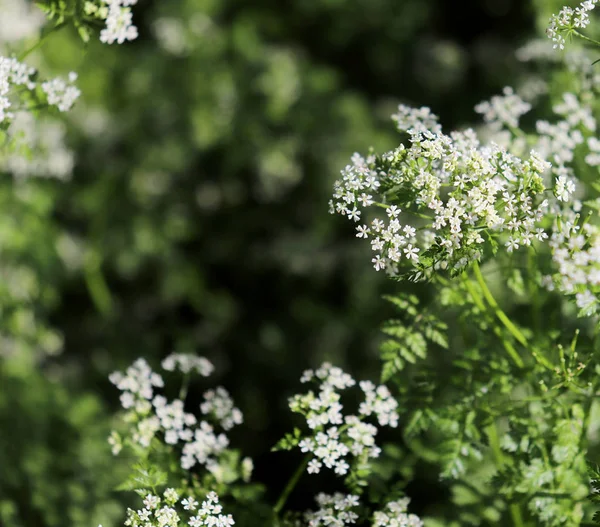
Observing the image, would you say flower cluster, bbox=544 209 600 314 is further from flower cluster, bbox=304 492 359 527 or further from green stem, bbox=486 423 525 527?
flower cluster, bbox=304 492 359 527

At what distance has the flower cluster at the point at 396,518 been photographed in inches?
67.4

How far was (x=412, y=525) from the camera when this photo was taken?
1.71 m

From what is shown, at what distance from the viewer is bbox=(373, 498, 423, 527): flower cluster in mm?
1711

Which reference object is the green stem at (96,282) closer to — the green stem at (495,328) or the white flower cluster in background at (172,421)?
the white flower cluster in background at (172,421)

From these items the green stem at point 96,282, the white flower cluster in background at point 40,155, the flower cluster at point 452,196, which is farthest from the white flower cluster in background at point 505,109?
the green stem at point 96,282

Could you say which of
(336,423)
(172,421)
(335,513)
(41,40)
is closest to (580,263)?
(336,423)

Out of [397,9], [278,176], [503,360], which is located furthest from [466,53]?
[503,360]

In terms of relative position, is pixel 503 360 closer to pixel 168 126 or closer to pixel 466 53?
pixel 168 126

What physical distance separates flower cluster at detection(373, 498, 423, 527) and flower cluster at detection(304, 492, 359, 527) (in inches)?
2.3

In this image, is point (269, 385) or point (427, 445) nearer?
point (427, 445)

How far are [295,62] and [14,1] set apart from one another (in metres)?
1.55

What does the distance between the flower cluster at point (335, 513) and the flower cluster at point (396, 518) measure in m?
0.06

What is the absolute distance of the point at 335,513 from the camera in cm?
179

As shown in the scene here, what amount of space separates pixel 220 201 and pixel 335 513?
3.04 meters
